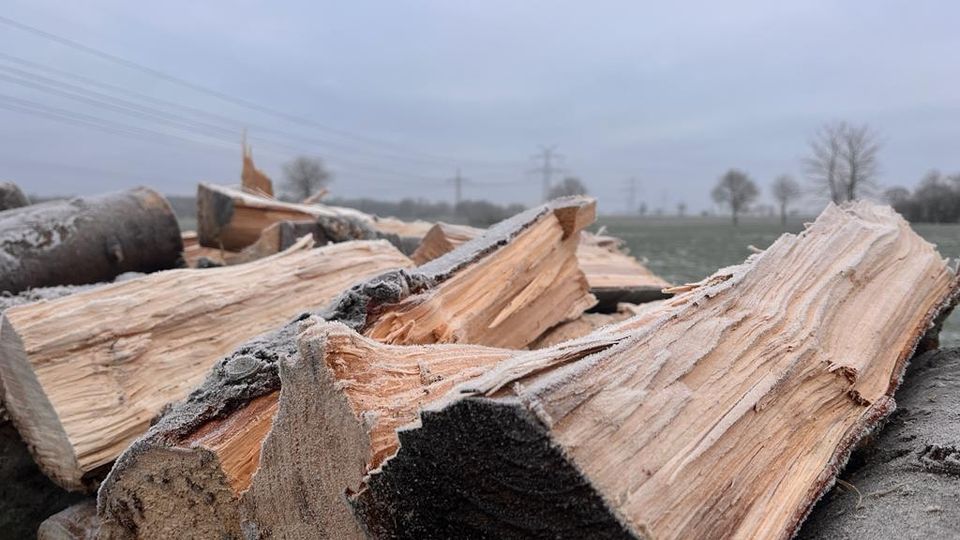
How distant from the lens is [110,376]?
6.51 feet

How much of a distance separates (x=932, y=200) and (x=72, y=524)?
11.7 meters

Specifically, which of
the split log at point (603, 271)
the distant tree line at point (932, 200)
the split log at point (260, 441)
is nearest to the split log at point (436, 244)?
the split log at point (603, 271)

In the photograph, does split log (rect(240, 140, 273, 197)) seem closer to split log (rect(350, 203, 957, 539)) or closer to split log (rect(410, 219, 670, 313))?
split log (rect(410, 219, 670, 313))

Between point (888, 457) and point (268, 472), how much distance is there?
135 centimetres

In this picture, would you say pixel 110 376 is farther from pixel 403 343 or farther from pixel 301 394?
pixel 301 394

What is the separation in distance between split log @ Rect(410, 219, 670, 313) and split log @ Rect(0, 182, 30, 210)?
2369 millimetres

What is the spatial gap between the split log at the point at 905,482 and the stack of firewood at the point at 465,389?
7cm

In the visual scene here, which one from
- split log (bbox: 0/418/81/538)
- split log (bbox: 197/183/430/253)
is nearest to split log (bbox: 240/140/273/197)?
split log (bbox: 197/183/430/253)

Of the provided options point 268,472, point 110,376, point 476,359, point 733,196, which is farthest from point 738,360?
point 733,196

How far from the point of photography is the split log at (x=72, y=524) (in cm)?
176

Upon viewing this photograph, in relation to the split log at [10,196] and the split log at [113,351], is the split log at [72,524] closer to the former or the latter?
the split log at [113,351]

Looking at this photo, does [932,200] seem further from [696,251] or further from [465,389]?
[465,389]

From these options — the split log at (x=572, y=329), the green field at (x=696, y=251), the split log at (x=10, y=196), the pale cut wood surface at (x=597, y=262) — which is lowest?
the green field at (x=696, y=251)

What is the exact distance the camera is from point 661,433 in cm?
96
